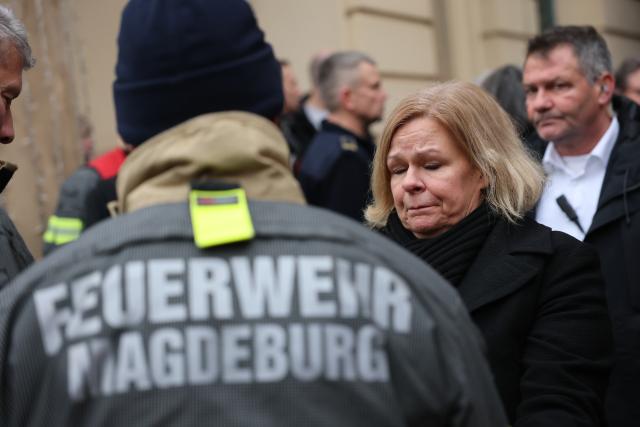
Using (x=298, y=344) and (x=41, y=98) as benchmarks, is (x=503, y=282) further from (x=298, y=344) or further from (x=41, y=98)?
(x=41, y=98)

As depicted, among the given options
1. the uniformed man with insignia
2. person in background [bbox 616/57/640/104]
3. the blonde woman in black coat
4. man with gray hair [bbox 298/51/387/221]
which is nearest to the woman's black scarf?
the blonde woman in black coat

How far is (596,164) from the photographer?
11.2 ft

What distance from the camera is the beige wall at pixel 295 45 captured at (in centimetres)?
532

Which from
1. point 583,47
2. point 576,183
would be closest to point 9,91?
point 576,183

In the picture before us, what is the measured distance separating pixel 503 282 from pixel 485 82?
2.23 meters

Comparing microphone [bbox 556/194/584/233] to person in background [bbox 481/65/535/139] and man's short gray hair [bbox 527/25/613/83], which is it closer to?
man's short gray hair [bbox 527/25/613/83]

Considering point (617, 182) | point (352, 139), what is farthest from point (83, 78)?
point (617, 182)

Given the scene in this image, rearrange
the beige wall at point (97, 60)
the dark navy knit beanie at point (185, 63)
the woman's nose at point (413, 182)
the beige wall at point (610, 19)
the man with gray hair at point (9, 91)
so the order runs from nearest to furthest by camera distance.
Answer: the dark navy knit beanie at point (185, 63) → the man with gray hair at point (9, 91) → the woman's nose at point (413, 182) → the beige wall at point (97, 60) → the beige wall at point (610, 19)

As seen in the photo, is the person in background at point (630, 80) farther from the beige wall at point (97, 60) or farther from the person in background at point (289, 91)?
the beige wall at point (97, 60)

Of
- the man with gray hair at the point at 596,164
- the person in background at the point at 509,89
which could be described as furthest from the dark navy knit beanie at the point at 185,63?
the person in background at the point at 509,89

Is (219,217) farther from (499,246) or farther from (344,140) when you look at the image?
(344,140)

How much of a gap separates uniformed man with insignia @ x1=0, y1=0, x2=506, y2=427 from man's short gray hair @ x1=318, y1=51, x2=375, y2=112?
12.4 ft

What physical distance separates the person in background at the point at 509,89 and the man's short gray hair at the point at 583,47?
0.54m

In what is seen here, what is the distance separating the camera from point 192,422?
1.23m
